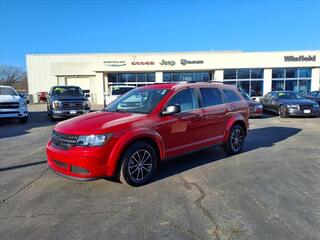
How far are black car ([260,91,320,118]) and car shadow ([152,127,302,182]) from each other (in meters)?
4.06

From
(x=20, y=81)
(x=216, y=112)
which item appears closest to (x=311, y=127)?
(x=216, y=112)

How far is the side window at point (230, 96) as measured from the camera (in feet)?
23.2

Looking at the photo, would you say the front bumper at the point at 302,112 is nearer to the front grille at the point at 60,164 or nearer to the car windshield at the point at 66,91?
the car windshield at the point at 66,91

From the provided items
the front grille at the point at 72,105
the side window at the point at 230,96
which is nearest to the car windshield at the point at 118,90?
the front grille at the point at 72,105

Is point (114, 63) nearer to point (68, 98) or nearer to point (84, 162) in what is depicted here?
point (68, 98)

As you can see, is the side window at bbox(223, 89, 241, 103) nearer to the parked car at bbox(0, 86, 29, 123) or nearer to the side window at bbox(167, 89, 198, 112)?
the side window at bbox(167, 89, 198, 112)

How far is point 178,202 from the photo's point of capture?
429cm

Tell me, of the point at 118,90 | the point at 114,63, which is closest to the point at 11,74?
the point at 114,63

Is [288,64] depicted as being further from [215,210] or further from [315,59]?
[215,210]

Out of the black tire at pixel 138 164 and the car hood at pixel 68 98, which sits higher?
the car hood at pixel 68 98

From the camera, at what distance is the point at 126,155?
473 centimetres

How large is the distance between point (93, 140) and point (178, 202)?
5.33 ft

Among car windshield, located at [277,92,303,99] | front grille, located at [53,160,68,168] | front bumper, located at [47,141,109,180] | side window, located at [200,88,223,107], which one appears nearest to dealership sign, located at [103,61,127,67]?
car windshield, located at [277,92,303,99]

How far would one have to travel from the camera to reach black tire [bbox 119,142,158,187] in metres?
4.76
